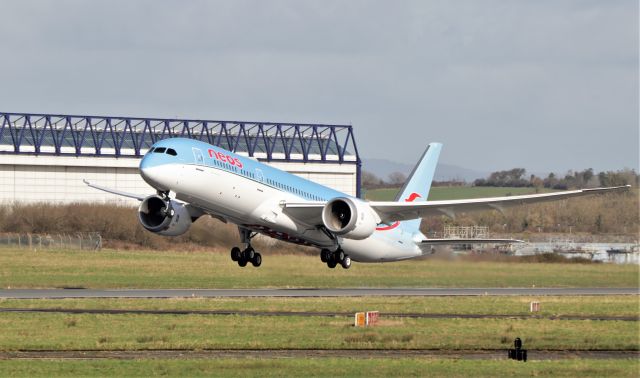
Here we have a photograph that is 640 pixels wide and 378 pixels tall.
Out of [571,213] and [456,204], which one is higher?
[571,213]

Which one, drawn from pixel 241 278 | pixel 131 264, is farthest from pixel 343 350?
pixel 131 264

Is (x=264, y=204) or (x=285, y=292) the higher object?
(x=264, y=204)

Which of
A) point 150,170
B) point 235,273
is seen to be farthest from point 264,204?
point 235,273

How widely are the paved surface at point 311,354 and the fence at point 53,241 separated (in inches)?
2026

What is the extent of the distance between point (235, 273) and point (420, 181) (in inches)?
789

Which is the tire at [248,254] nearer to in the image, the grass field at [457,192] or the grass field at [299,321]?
the grass field at [299,321]

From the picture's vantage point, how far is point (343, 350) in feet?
156

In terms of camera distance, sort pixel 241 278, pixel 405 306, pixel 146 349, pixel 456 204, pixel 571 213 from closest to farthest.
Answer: pixel 146 349, pixel 456 204, pixel 405 306, pixel 241 278, pixel 571 213

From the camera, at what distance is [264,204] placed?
171 ft

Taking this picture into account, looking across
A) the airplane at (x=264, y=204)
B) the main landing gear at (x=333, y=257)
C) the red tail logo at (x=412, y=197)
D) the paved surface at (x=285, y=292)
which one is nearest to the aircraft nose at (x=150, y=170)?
the airplane at (x=264, y=204)

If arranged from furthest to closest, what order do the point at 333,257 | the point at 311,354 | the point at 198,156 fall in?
the point at 333,257, the point at 198,156, the point at 311,354

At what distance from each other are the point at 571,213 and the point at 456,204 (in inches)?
2750

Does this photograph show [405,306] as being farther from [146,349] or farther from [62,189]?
[62,189]

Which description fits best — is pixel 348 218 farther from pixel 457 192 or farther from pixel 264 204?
pixel 457 192
